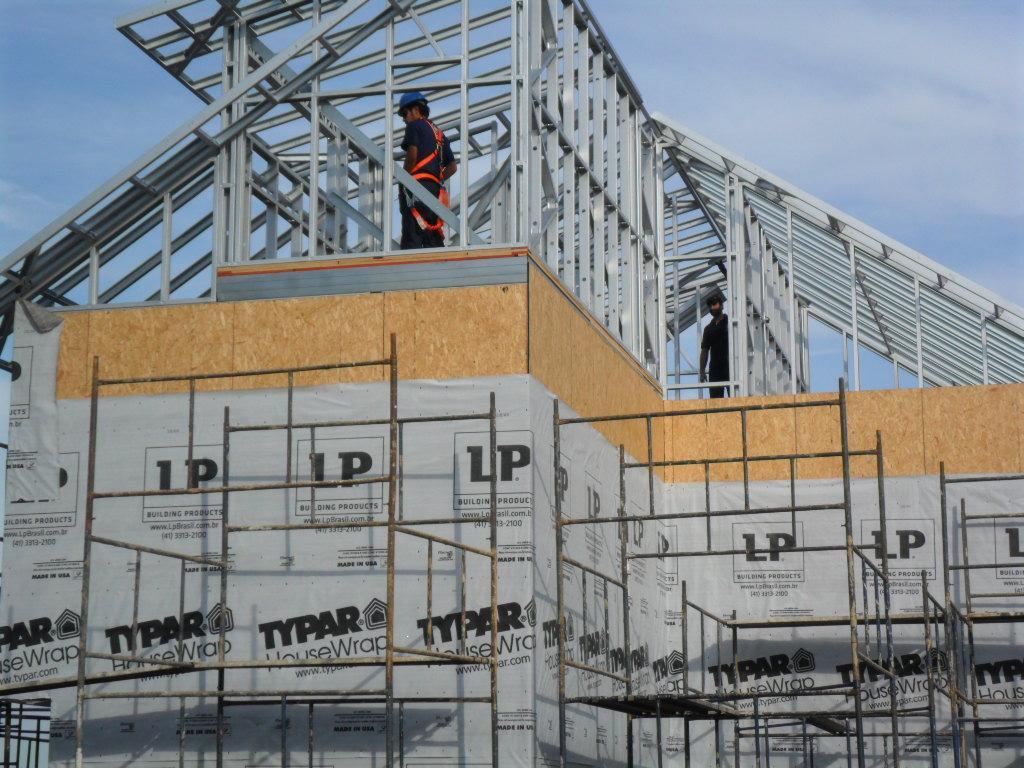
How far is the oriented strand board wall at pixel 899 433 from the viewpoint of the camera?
15.2 meters

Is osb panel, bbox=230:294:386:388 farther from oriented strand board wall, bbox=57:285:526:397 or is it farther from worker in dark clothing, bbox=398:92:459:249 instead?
worker in dark clothing, bbox=398:92:459:249

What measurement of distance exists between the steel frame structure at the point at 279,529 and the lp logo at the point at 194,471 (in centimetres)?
24

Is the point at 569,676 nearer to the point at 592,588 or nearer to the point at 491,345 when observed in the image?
the point at 592,588

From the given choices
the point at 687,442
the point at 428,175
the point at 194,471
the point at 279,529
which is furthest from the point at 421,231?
the point at 687,442

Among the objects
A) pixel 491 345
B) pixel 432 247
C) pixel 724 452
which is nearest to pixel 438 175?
pixel 432 247

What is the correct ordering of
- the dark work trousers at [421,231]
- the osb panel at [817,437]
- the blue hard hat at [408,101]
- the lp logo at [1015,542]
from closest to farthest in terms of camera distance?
the dark work trousers at [421,231], the blue hard hat at [408,101], the lp logo at [1015,542], the osb panel at [817,437]

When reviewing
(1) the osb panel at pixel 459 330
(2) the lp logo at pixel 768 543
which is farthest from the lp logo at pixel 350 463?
(2) the lp logo at pixel 768 543

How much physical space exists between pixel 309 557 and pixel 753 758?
222 inches

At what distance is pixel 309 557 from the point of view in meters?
12.1

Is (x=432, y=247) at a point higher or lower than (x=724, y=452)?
higher

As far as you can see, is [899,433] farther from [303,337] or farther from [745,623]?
[303,337]

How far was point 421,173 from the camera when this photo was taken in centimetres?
1291

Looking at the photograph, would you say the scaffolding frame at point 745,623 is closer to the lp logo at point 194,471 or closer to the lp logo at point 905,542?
the lp logo at point 905,542

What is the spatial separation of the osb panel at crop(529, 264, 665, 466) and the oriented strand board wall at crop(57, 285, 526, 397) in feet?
1.17
